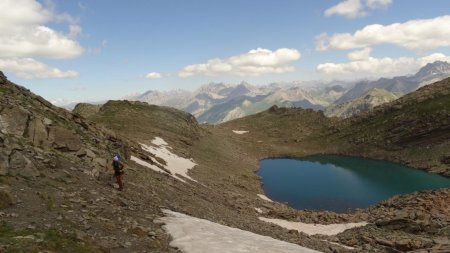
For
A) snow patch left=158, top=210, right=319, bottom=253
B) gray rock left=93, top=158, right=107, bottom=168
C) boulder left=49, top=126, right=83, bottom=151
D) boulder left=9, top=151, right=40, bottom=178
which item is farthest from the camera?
gray rock left=93, top=158, right=107, bottom=168

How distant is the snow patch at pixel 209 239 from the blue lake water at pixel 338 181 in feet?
153

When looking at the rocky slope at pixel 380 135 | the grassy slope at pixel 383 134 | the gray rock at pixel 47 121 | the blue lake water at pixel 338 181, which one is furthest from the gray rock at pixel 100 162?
the grassy slope at pixel 383 134

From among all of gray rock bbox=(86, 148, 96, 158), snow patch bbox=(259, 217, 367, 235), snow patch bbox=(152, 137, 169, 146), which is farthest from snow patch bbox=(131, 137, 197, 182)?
gray rock bbox=(86, 148, 96, 158)

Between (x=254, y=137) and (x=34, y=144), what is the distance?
13732 centimetres

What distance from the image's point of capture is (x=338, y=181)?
318 feet

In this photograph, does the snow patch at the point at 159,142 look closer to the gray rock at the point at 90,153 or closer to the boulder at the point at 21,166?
the gray rock at the point at 90,153

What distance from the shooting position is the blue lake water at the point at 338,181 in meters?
76.8

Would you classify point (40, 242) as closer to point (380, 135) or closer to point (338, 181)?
point (338, 181)

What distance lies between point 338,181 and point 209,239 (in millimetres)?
79886

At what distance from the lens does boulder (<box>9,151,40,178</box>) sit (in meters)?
22.6

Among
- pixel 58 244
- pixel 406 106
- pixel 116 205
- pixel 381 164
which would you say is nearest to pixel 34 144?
pixel 116 205

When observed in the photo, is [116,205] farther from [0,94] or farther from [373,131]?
[373,131]

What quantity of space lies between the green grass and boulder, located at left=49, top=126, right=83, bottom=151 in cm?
1398

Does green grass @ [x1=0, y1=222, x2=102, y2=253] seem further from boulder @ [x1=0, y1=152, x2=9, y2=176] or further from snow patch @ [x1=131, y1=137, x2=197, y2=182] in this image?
snow patch @ [x1=131, y1=137, x2=197, y2=182]
